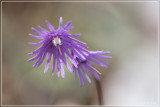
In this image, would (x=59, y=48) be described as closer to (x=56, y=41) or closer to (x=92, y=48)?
(x=56, y=41)

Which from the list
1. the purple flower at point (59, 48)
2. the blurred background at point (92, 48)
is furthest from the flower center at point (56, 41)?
the blurred background at point (92, 48)

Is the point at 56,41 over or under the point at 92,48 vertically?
over

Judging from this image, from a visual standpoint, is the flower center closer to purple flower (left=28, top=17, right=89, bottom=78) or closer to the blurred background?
purple flower (left=28, top=17, right=89, bottom=78)

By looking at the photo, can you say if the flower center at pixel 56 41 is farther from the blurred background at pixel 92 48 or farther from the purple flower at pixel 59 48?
the blurred background at pixel 92 48

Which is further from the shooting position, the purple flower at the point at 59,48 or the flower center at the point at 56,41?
the flower center at the point at 56,41

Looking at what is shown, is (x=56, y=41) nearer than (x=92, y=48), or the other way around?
(x=56, y=41)

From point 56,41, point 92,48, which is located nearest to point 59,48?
point 56,41

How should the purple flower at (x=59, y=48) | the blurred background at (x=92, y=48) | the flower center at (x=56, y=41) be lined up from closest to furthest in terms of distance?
the purple flower at (x=59, y=48)
the flower center at (x=56, y=41)
the blurred background at (x=92, y=48)

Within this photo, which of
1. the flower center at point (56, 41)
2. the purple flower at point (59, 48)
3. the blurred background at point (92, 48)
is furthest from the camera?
the blurred background at point (92, 48)

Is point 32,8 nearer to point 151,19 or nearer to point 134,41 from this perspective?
point 134,41
